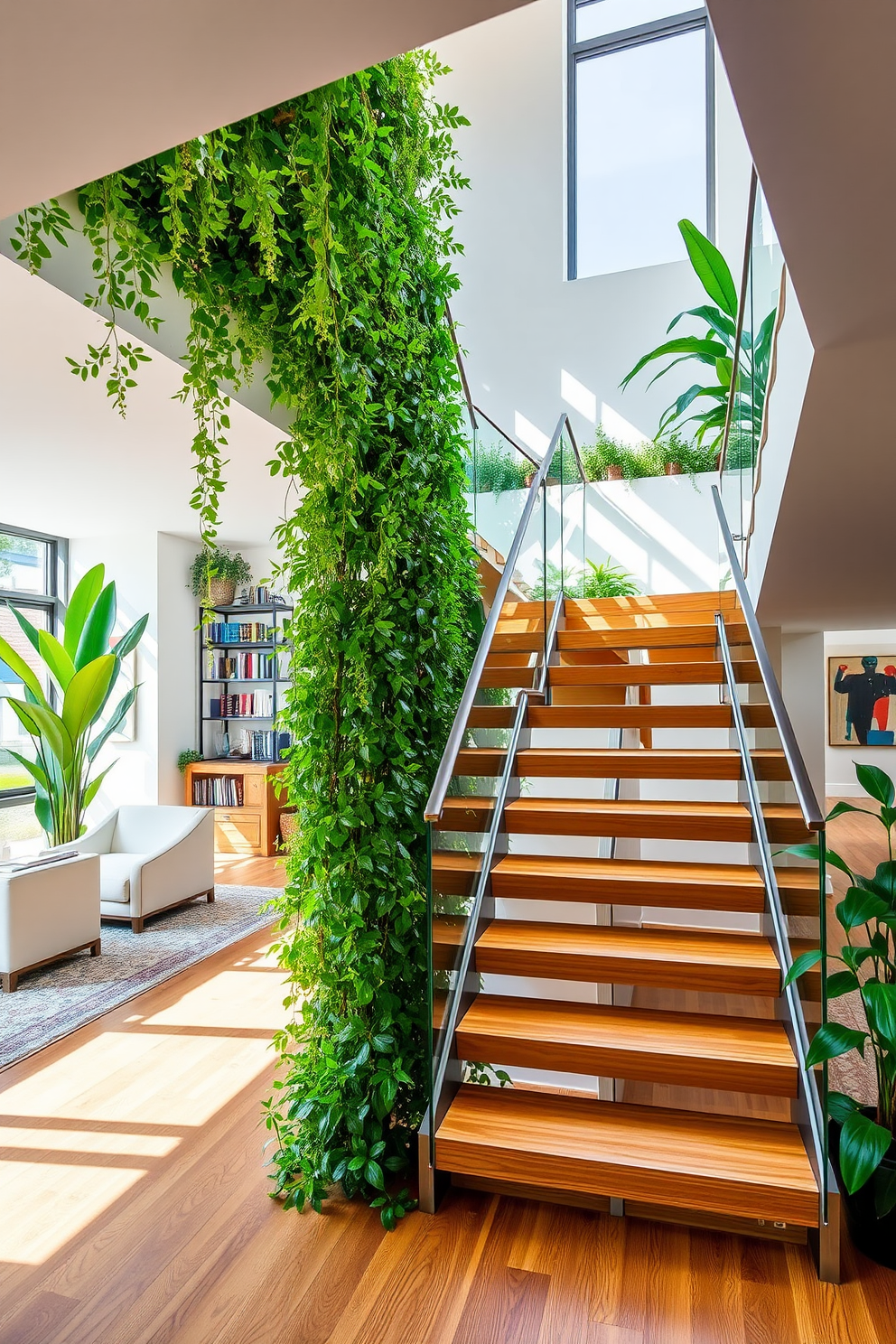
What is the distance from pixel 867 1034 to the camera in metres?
2.05

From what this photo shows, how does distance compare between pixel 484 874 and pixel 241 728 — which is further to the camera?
pixel 241 728

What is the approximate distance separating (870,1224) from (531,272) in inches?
307

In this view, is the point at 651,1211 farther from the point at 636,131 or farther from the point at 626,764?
the point at 636,131

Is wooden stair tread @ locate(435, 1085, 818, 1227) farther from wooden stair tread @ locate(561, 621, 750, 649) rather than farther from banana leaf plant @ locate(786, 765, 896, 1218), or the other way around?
wooden stair tread @ locate(561, 621, 750, 649)

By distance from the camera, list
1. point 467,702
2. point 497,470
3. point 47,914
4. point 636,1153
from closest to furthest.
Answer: point 636,1153, point 467,702, point 47,914, point 497,470

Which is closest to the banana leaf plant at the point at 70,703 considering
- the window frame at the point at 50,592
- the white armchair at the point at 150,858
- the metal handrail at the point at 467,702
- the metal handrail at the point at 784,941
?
the white armchair at the point at 150,858

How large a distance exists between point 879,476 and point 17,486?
5084 millimetres

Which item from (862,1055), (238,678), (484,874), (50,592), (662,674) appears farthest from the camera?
(238,678)

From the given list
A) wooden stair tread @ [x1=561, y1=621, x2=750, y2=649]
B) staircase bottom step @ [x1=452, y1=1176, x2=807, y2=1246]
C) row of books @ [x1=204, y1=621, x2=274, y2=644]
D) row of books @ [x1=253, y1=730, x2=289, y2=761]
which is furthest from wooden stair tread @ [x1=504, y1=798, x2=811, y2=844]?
row of books @ [x1=204, y1=621, x2=274, y2=644]

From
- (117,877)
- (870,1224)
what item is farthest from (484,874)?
(117,877)

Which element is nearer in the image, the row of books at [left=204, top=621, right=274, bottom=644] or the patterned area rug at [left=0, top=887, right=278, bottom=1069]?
the patterned area rug at [left=0, top=887, right=278, bottom=1069]

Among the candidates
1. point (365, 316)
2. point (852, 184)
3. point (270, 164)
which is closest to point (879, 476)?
point (852, 184)

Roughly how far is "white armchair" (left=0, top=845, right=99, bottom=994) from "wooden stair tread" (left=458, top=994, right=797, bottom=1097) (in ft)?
8.58

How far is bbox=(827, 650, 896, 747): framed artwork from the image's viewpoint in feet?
30.5
